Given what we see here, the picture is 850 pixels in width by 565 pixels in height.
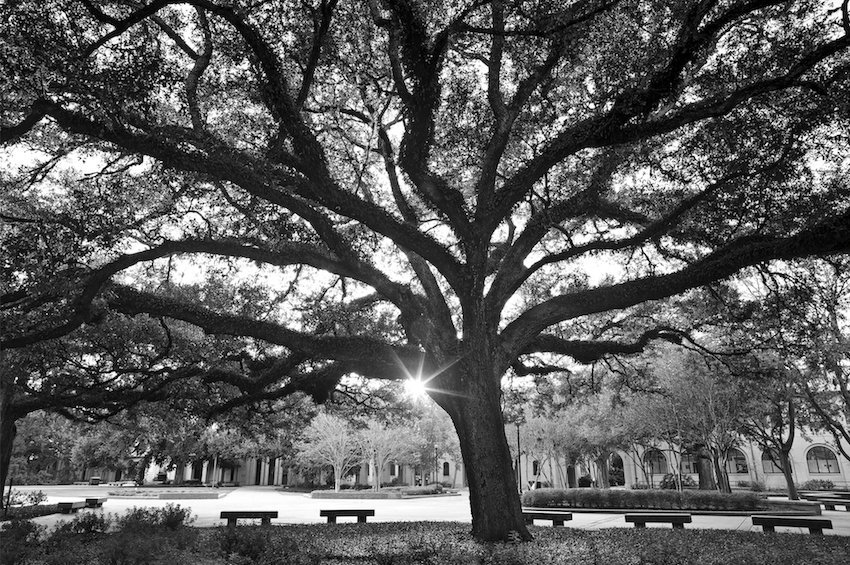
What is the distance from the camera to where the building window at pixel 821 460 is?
4950 cm

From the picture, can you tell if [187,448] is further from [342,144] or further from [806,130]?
[806,130]

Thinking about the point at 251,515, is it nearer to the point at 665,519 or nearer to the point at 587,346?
the point at 587,346

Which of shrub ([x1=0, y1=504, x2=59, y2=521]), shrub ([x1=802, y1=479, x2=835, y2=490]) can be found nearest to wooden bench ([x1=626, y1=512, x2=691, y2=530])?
shrub ([x1=0, y1=504, x2=59, y2=521])

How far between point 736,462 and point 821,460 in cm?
715

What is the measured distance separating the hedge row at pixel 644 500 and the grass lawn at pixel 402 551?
13.5m

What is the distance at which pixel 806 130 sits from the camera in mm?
10500

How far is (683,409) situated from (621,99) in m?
21.5

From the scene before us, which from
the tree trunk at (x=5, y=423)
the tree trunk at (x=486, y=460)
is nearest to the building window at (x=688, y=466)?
the tree trunk at (x=486, y=460)

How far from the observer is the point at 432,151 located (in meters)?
12.6

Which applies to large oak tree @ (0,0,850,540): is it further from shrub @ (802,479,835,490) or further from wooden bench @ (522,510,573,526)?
shrub @ (802,479,835,490)

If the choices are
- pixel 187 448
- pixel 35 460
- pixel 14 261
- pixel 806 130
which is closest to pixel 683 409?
pixel 806 130

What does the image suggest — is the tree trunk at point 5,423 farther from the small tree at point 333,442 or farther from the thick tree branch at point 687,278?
the small tree at point 333,442

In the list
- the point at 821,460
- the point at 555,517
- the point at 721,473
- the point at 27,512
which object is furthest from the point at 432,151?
the point at 821,460

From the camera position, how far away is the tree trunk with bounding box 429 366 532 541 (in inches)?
383
